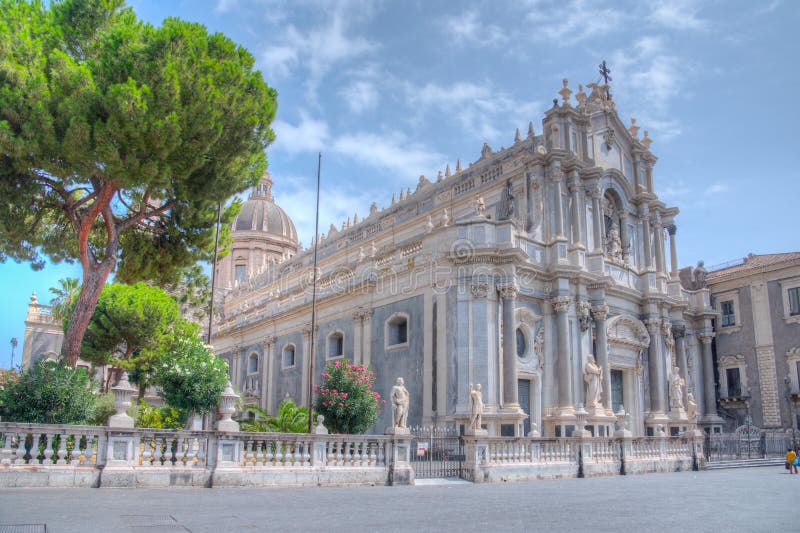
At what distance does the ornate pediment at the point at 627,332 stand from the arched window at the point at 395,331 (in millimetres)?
8771

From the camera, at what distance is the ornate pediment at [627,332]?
29156 mm

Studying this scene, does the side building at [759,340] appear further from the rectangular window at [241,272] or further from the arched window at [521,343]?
the rectangular window at [241,272]

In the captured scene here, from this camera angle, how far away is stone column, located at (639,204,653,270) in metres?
32.8

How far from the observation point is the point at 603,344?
91.6 ft

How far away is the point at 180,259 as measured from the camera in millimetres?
20359

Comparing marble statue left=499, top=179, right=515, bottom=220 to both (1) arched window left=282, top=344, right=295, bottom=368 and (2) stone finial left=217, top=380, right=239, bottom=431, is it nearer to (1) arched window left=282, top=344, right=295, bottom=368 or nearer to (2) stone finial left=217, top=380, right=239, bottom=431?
(1) arched window left=282, top=344, right=295, bottom=368

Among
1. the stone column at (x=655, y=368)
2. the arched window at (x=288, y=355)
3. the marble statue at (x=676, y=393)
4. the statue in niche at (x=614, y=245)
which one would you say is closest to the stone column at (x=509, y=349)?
the statue in niche at (x=614, y=245)

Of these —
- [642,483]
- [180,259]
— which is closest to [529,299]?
[642,483]

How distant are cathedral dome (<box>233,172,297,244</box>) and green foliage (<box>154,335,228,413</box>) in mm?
42812

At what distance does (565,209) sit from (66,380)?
808 inches

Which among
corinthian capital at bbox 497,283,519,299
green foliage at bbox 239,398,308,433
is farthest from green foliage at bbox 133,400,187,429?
corinthian capital at bbox 497,283,519,299

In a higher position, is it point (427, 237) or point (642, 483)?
point (427, 237)

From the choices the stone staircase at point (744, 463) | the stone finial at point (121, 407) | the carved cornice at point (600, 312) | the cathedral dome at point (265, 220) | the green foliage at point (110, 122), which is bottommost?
the stone staircase at point (744, 463)

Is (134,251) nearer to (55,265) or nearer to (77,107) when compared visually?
(55,265)
